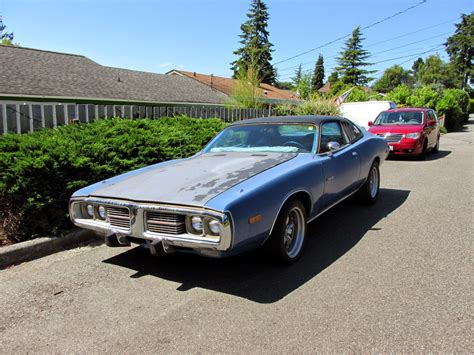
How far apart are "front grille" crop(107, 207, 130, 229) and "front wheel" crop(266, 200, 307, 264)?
1.32 metres

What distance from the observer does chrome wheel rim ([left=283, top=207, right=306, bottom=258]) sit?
394cm

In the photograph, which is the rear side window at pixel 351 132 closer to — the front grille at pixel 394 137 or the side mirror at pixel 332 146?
the side mirror at pixel 332 146

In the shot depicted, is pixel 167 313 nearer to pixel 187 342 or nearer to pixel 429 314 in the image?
pixel 187 342

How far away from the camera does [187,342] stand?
270cm

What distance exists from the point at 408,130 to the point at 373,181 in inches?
239

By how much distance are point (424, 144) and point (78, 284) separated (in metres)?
11.0

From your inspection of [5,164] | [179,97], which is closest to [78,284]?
[5,164]

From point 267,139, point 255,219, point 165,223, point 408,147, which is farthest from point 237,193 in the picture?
point 408,147

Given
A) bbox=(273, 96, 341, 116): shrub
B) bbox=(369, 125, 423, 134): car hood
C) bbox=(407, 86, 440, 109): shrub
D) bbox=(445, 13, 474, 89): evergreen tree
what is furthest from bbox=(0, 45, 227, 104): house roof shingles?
bbox=(445, 13, 474, 89): evergreen tree

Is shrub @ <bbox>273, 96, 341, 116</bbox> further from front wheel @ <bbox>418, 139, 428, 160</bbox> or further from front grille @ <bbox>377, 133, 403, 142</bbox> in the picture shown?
front wheel @ <bbox>418, 139, 428, 160</bbox>

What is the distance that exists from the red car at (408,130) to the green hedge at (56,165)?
7.93 metres

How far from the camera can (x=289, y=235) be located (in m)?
3.97

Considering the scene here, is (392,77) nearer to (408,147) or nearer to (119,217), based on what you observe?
(408,147)

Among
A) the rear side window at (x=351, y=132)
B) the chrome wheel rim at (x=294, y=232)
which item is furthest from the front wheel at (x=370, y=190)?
the chrome wheel rim at (x=294, y=232)
